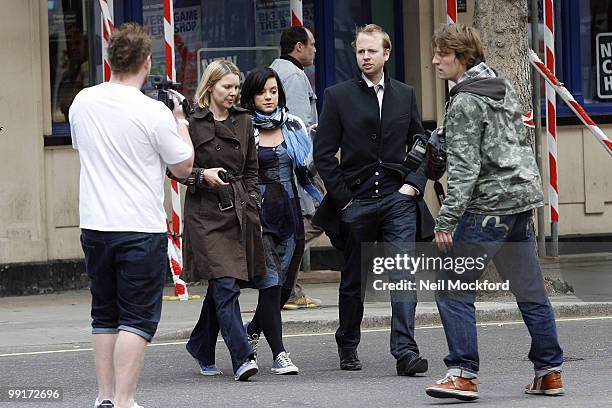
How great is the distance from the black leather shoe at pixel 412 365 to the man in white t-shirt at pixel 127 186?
6.98ft

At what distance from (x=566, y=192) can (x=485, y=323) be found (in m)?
4.37

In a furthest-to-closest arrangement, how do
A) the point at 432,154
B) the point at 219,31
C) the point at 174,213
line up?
the point at 219,31 < the point at 174,213 < the point at 432,154

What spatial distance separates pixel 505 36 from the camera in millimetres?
12234

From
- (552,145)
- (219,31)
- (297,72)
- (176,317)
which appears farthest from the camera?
(219,31)

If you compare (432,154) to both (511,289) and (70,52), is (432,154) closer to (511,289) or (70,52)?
(511,289)

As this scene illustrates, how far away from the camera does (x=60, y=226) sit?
13695mm

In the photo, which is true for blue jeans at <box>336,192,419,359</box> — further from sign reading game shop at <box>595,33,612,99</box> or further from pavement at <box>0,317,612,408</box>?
sign reading game shop at <box>595,33,612,99</box>

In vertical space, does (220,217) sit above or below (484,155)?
below

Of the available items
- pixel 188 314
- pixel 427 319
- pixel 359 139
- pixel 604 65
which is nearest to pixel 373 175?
pixel 359 139

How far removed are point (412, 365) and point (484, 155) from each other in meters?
1.60

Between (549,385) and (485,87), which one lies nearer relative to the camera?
(485,87)

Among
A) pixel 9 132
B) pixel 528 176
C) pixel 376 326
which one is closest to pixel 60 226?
pixel 9 132

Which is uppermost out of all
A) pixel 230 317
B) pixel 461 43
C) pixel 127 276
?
pixel 461 43

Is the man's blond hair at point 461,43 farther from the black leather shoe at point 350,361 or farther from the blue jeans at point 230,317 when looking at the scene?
the black leather shoe at point 350,361
